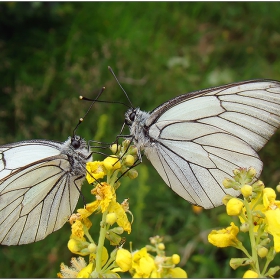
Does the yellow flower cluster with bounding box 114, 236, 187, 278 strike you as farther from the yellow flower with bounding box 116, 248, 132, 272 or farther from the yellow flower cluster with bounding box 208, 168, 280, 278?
the yellow flower cluster with bounding box 208, 168, 280, 278

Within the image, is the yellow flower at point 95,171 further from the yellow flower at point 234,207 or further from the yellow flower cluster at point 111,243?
the yellow flower at point 234,207

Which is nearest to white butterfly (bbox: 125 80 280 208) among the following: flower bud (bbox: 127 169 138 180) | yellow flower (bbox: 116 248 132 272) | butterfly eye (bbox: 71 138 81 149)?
butterfly eye (bbox: 71 138 81 149)

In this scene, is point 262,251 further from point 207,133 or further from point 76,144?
point 76,144

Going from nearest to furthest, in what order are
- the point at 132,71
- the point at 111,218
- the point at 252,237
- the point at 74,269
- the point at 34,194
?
the point at 252,237, the point at 111,218, the point at 74,269, the point at 34,194, the point at 132,71

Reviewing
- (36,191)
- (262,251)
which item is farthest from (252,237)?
(36,191)

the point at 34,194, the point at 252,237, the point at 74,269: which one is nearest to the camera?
the point at 252,237

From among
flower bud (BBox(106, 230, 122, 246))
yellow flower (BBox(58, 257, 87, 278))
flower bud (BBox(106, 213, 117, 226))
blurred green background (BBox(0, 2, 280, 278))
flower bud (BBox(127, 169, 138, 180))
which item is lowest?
yellow flower (BBox(58, 257, 87, 278))

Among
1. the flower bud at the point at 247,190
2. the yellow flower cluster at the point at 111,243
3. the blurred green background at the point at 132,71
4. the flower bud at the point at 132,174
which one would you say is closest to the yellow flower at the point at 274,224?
the flower bud at the point at 247,190
